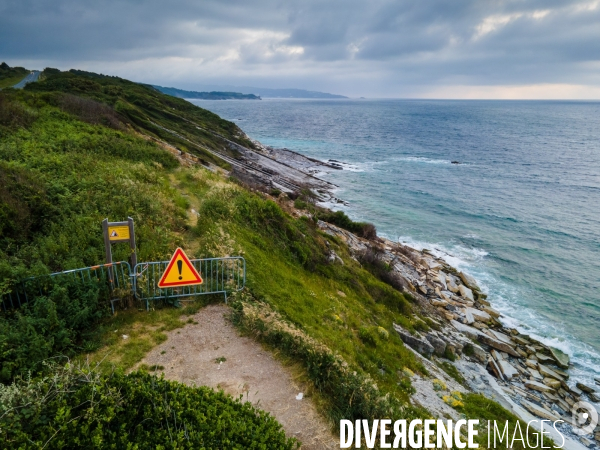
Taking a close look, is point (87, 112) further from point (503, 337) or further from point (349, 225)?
point (503, 337)

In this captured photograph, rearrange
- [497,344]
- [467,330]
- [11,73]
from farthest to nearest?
[11,73] → [467,330] → [497,344]

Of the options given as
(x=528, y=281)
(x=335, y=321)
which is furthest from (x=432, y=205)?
(x=335, y=321)

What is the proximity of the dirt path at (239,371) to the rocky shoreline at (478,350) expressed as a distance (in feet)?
16.7

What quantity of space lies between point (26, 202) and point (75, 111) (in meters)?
21.1

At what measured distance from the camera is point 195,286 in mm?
10828

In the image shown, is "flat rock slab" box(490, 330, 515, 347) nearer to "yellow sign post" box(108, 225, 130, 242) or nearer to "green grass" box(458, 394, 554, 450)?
"green grass" box(458, 394, 554, 450)

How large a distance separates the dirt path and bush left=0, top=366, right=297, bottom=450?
2.34ft

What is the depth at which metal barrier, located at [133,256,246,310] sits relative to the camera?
10159 mm

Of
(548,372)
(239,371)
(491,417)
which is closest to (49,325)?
(239,371)

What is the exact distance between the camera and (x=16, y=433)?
15.5 feet

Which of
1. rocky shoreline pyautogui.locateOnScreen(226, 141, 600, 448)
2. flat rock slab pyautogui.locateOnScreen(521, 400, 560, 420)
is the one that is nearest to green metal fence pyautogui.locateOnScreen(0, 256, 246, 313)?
rocky shoreline pyautogui.locateOnScreen(226, 141, 600, 448)

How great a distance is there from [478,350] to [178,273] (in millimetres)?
16962

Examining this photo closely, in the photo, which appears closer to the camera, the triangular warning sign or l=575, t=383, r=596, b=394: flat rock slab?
the triangular warning sign

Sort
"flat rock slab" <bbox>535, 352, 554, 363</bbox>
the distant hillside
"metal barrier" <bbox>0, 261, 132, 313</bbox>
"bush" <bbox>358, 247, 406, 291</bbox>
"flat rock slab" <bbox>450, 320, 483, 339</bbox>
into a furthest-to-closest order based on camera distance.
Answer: the distant hillside < "bush" <bbox>358, 247, 406, 291</bbox> < "flat rock slab" <bbox>450, 320, 483, 339</bbox> < "flat rock slab" <bbox>535, 352, 554, 363</bbox> < "metal barrier" <bbox>0, 261, 132, 313</bbox>
